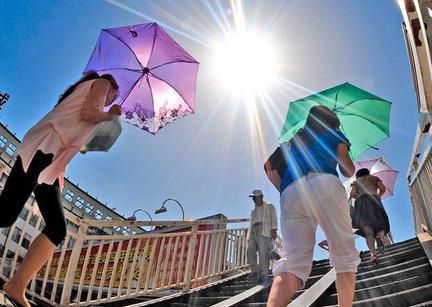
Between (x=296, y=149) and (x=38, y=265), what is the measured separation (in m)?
1.89

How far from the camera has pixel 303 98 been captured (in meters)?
3.71

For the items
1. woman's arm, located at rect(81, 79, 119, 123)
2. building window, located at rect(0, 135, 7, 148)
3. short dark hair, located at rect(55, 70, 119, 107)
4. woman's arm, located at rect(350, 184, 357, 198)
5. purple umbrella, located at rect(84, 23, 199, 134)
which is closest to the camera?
woman's arm, located at rect(81, 79, 119, 123)

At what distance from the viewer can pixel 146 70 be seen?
15.4ft

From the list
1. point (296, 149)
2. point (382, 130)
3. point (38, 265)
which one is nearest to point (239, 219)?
point (382, 130)

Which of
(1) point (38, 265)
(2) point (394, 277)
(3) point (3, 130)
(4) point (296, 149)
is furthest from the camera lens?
(3) point (3, 130)

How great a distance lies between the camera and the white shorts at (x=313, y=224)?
7.12ft

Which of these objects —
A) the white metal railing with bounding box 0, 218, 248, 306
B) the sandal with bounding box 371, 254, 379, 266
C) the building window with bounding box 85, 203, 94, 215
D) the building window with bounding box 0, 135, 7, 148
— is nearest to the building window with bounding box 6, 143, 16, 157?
the building window with bounding box 0, 135, 7, 148

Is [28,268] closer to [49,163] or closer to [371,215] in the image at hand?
[49,163]

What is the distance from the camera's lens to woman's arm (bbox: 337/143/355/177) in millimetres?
2416

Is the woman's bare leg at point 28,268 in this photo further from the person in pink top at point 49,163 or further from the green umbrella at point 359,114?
the green umbrella at point 359,114

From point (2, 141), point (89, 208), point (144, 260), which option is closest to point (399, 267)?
point (144, 260)

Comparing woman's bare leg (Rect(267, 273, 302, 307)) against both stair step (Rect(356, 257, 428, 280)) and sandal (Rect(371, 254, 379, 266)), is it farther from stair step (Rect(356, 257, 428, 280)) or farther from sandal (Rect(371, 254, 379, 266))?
sandal (Rect(371, 254, 379, 266))

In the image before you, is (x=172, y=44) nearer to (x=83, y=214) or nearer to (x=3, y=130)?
(x=3, y=130)

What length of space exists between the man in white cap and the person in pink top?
4.74 meters
